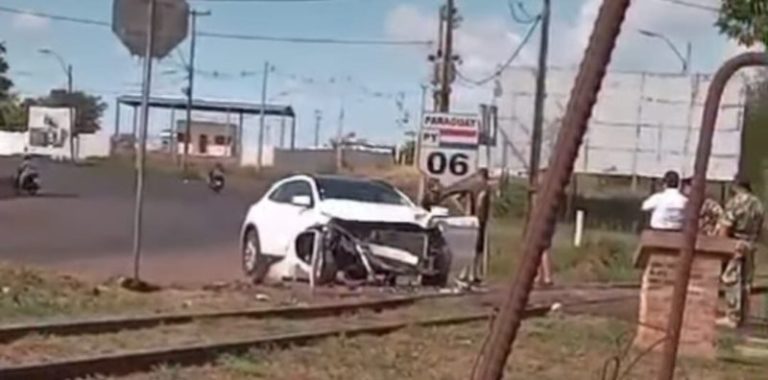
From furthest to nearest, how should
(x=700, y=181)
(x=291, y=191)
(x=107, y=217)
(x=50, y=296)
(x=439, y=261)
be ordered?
(x=107, y=217)
(x=291, y=191)
(x=439, y=261)
(x=50, y=296)
(x=700, y=181)

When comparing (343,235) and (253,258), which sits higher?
(343,235)

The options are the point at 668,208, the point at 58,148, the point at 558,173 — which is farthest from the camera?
the point at 58,148

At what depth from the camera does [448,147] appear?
78.5 ft

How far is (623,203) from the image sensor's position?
2032 inches

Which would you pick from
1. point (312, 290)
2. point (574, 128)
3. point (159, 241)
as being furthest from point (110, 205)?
point (574, 128)

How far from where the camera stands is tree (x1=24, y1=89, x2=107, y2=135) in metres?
62.7

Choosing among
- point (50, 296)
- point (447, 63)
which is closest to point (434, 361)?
point (50, 296)

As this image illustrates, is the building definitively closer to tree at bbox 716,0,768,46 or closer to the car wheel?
the car wheel

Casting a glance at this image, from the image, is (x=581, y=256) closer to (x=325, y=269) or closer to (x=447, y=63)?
(x=447, y=63)

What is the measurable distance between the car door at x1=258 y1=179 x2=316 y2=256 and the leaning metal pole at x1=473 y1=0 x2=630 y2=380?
61.8 feet

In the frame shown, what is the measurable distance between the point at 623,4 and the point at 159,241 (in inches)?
1248

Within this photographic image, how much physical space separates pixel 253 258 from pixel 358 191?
1884mm

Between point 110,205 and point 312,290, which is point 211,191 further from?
point 312,290

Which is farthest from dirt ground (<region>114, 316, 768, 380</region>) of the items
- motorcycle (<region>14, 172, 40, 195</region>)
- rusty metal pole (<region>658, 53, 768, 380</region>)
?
motorcycle (<region>14, 172, 40, 195</region>)
